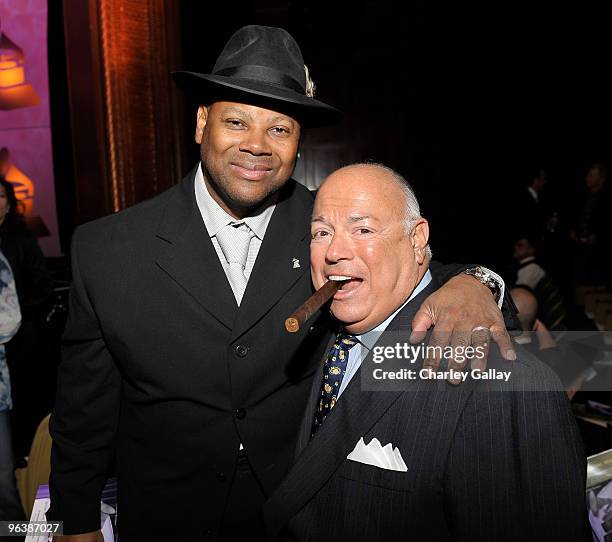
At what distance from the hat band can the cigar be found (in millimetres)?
669

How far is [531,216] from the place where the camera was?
821 centimetres

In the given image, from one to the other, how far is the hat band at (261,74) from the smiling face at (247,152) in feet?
0.33

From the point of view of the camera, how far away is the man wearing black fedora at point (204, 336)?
161 centimetres

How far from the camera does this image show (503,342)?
122cm

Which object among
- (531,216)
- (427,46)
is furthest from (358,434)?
(427,46)

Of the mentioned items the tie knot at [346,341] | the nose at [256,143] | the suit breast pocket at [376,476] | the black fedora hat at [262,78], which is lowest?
the suit breast pocket at [376,476]

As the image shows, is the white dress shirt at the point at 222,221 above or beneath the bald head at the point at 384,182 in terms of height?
beneath

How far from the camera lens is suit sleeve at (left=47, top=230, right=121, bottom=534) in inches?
65.7

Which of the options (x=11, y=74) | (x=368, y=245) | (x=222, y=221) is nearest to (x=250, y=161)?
(x=222, y=221)

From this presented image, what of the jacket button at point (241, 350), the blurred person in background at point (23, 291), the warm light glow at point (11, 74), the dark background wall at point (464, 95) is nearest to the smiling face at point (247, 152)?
the jacket button at point (241, 350)

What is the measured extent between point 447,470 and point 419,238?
0.55 metres

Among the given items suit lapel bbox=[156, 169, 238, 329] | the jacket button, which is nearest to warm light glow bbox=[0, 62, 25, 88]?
suit lapel bbox=[156, 169, 238, 329]

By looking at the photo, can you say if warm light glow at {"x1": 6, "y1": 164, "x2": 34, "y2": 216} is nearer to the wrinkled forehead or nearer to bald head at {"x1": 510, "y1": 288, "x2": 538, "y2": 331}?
bald head at {"x1": 510, "y1": 288, "x2": 538, "y2": 331}

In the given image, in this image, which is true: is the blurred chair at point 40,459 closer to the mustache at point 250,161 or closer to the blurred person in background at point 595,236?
the mustache at point 250,161
